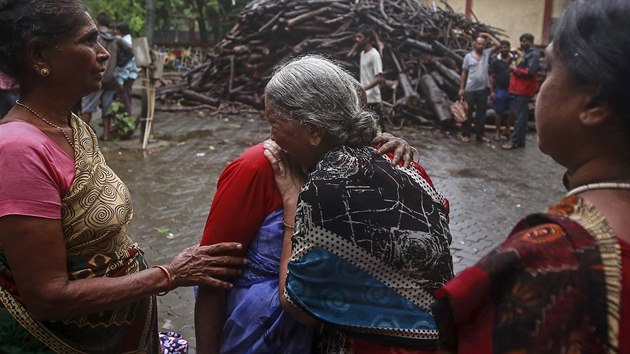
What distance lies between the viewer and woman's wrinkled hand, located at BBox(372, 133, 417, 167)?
195 centimetres

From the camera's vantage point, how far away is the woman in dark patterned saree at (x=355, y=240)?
1708 mm

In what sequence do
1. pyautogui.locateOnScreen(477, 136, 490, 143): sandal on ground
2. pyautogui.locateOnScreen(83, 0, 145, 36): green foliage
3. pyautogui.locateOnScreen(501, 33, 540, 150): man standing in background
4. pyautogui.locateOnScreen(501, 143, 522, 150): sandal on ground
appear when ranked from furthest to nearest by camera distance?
pyautogui.locateOnScreen(83, 0, 145, 36): green foliage
pyautogui.locateOnScreen(477, 136, 490, 143): sandal on ground
pyautogui.locateOnScreen(501, 143, 522, 150): sandal on ground
pyautogui.locateOnScreen(501, 33, 540, 150): man standing in background

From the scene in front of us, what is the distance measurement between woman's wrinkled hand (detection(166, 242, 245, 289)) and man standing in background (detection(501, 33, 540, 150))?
31.6 ft

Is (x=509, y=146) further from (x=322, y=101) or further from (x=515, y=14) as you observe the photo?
(x=515, y=14)

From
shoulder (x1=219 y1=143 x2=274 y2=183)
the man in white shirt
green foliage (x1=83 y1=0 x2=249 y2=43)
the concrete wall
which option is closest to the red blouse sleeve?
shoulder (x1=219 y1=143 x2=274 y2=183)

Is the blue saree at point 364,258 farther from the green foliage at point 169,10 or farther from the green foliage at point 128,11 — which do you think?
the green foliage at point 128,11

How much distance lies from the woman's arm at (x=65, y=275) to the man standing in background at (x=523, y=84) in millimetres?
9666

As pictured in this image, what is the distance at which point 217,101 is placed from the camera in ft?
46.5

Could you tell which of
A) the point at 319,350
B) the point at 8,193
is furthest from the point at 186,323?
the point at 8,193

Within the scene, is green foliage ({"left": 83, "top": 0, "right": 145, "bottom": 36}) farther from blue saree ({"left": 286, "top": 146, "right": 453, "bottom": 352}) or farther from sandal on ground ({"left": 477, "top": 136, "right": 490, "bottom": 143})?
blue saree ({"left": 286, "top": 146, "right": 453, "bottom": 352})

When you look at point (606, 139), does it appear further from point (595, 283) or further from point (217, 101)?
point (217, 101)

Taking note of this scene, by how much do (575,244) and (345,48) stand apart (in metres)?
13.0

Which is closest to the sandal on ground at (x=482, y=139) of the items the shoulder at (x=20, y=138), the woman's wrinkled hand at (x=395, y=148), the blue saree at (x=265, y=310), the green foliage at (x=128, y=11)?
the woman's wrinkled hand at (x=395, y=148)

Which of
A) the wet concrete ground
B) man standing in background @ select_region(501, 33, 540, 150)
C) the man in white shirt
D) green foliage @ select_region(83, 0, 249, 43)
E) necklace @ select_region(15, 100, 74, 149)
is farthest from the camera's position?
Result: green foliage @ select_region(83, 0, 249, 43)
